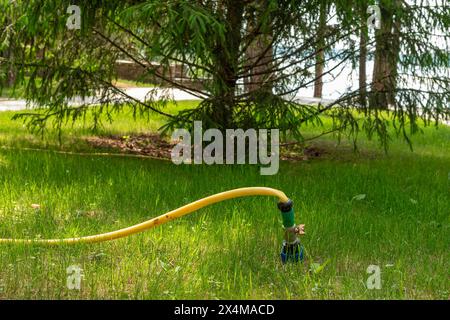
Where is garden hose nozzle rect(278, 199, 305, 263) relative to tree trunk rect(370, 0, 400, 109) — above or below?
below

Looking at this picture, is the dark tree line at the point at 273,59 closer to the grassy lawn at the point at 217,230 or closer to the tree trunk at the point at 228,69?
the tree trunk at the point at 228,69

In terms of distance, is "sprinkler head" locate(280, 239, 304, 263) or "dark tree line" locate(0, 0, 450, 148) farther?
"dark tree line" locate(0, 0, 450, 148)

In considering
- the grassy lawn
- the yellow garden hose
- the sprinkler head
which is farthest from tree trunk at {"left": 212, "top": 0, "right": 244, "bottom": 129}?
the sprinkler head

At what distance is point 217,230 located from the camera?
152 inches

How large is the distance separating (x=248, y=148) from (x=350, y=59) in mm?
1582

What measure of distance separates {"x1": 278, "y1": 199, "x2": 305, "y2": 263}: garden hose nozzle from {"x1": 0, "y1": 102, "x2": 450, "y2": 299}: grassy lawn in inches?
2.7

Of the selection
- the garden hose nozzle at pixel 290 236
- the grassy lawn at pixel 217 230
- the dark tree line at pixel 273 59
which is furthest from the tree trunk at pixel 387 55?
the garden hose nozzle at pixel 290 236

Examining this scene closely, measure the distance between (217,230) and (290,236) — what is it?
2.21 feet

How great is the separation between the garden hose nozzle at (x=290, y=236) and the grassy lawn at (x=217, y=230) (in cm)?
7

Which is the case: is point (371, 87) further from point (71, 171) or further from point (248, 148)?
point (71, 171)

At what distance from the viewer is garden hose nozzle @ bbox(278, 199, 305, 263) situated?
3.24 m

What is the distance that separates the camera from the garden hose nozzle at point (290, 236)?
127 inches

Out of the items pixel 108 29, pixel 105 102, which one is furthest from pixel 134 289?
pixel 108 29

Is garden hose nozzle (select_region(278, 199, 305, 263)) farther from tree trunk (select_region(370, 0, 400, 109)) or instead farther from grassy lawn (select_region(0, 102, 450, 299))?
tree trunk (select_region(370, 0, 400, 109))
